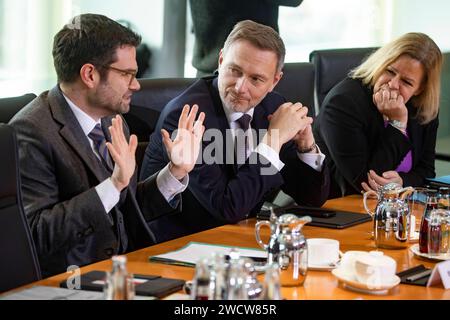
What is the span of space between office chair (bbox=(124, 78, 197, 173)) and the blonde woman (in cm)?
74

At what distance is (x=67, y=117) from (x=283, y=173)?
95 cm

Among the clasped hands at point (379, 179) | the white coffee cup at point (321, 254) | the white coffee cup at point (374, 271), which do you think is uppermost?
the white coffee cup at point (374, 271)

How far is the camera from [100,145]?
276 centimetres

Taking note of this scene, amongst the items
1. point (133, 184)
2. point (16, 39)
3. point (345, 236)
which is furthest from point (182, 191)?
point (16, 39)

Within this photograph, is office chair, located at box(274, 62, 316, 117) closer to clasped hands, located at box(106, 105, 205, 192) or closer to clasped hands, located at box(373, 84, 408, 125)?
clasped hands, located at box(373, 84, 408, 125)

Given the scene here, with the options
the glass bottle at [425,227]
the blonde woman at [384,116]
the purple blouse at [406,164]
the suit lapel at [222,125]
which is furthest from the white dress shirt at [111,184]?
the purple blouse at [406,164]

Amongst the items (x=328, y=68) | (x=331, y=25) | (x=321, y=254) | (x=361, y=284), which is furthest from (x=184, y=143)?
(x=331, y=25)

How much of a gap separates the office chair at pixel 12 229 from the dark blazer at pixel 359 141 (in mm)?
1570

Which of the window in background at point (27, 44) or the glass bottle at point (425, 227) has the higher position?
the window in background at point (27, 44)

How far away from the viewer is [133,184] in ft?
9.48

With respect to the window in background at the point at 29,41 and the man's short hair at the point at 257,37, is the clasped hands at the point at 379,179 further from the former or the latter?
the window in background at the point at 29,41

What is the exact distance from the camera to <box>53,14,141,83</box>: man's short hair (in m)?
2.74

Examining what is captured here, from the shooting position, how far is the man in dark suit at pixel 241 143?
2947 mm
